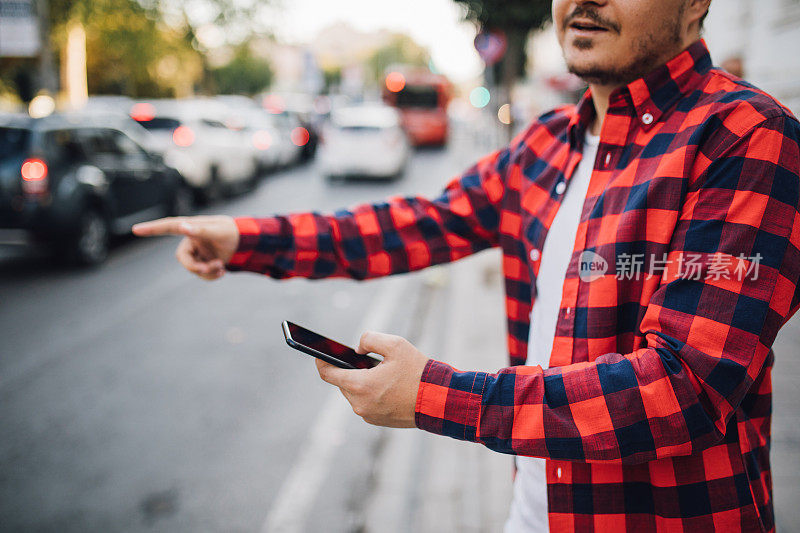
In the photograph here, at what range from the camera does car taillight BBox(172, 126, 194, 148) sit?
1171 cm

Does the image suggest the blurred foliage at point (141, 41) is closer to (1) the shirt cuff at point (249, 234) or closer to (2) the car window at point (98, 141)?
(2) the car window at point (98, 141)

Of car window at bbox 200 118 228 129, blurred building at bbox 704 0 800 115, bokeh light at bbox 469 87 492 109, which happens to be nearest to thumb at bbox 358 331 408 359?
blurred building at bbox 704 0 800 115

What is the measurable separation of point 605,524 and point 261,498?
234 cm

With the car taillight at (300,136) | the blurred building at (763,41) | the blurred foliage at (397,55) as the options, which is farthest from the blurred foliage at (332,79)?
the blurred building at (763,41)

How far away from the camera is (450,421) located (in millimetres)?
1053

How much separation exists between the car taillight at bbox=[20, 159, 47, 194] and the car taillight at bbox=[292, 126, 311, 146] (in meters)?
12.9

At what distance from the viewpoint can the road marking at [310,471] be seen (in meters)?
Answer: 3.04

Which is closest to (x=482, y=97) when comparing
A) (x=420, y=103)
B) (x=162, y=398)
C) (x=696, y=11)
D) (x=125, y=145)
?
(x=420, y=103)

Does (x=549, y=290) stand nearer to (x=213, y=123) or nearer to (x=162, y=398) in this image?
(x=162, y=398)

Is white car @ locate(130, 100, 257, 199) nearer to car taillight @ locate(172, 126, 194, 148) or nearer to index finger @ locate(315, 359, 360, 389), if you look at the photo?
car taillight @ locate(172, 126, 194, 148)

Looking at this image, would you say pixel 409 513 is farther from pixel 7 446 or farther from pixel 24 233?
pixel 24 233

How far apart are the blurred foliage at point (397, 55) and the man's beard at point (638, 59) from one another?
9695 centimetres

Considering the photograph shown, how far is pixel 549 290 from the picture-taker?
142cm

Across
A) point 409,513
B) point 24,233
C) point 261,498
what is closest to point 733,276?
point 409,513
